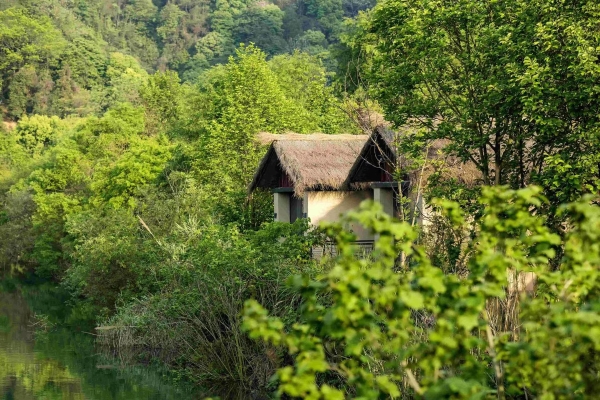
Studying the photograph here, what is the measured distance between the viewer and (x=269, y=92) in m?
33.4

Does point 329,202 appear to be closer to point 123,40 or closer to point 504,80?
point 504,80

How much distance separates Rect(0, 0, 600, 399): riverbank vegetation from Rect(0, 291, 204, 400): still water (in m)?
0.67

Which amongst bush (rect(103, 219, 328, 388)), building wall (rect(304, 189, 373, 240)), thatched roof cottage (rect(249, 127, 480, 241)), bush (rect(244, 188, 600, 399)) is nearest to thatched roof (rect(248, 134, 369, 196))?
thatched roof cottage (rect(249, 127, 480, 241))

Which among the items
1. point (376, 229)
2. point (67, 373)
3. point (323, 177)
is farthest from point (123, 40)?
point (376, 229)

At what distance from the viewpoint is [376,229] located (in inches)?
217

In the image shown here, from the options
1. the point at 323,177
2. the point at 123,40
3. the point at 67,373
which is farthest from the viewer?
the point at 123,40

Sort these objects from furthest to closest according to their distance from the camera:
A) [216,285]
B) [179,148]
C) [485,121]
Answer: [179,148]
[216,285]
[485,121]

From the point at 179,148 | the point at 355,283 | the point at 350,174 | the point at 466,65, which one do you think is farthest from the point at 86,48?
the point at 355,283

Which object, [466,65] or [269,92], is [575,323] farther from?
[269,92]

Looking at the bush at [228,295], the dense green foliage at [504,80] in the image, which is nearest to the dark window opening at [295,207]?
the bush at [228,295]

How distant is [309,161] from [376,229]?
2000 centimetres

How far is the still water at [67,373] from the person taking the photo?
19.5 meters

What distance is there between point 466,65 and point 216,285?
5.92 m

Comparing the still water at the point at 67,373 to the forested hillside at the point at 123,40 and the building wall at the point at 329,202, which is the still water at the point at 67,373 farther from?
the forested hillside at the point at 123,40
